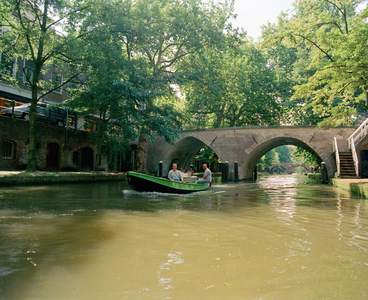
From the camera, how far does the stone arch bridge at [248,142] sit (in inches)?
766

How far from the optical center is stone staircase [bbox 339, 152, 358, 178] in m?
16.5

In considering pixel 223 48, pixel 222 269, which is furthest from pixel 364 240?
pixel 223 48

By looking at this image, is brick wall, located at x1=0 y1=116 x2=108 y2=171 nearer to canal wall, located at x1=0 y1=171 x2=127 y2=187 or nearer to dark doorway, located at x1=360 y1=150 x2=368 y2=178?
canal wall, located at x1=0 y1=171 x2=127 y2=187

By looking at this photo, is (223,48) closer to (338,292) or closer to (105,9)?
(105,9)

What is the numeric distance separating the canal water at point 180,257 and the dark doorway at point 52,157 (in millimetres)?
14314

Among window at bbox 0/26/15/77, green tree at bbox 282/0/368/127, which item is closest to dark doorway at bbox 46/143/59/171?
window at bbox 0/26/15/77

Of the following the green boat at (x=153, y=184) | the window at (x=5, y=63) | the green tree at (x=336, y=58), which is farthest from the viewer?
the window at (x=5, y=63)

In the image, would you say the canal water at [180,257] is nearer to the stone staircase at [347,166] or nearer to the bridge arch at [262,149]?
the stone staircase at [347,166]

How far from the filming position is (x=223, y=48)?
780 inches

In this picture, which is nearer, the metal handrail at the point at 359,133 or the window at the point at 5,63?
the window at the point at 5,63

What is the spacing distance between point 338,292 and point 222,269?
3.50 ft

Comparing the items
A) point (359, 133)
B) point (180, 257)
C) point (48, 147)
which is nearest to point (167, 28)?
point (48, 147)

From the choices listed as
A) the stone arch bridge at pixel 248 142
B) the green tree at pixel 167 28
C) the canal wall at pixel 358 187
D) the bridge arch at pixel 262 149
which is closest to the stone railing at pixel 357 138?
the stone arch bridge at pixel 248 142

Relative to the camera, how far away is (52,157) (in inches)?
756
